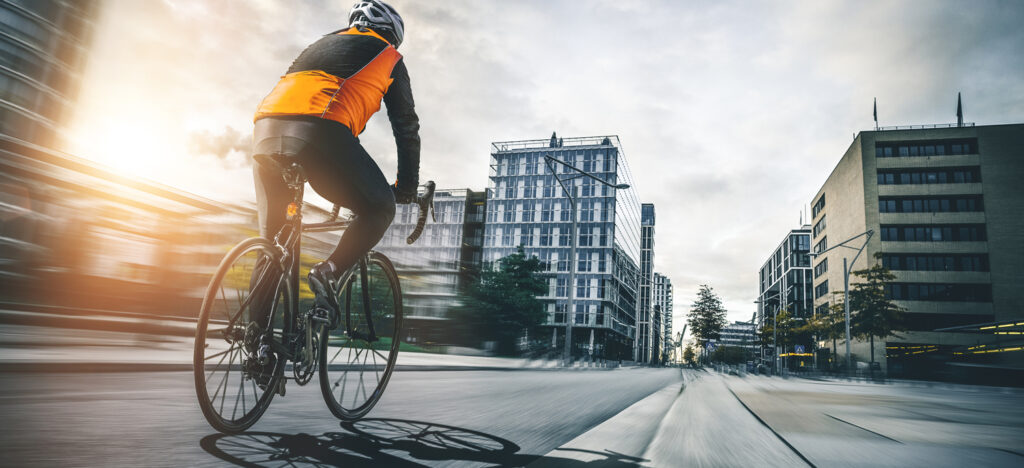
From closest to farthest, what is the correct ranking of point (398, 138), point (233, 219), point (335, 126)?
point (335, 126) < point (398, 138) < point (233, 219)

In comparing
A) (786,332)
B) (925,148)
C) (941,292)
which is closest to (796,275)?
(786,332)

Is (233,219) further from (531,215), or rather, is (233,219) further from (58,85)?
(531,215)

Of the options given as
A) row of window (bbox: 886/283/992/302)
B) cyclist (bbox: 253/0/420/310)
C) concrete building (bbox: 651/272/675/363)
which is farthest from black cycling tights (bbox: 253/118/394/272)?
concrete building (bbox: 651/272/675/363)

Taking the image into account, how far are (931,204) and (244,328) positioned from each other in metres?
66.6

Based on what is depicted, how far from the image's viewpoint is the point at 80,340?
4.51 metres

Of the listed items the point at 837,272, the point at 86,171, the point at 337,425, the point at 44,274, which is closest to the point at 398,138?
the point at 337,425

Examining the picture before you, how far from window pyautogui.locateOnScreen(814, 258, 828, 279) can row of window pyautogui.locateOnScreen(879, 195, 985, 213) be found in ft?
46.2

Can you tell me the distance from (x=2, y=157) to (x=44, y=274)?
5.14 feet

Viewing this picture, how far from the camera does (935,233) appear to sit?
5144 cm

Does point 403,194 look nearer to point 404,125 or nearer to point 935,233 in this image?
point 404,125

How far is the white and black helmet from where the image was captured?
7.45ft

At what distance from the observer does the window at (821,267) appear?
6630 centimetres

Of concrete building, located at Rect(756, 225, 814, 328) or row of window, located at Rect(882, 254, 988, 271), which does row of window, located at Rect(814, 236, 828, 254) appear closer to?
row of window, located at Rect(882, 254, 988, 271)

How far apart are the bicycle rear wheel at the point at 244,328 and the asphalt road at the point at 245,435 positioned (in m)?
0.12
